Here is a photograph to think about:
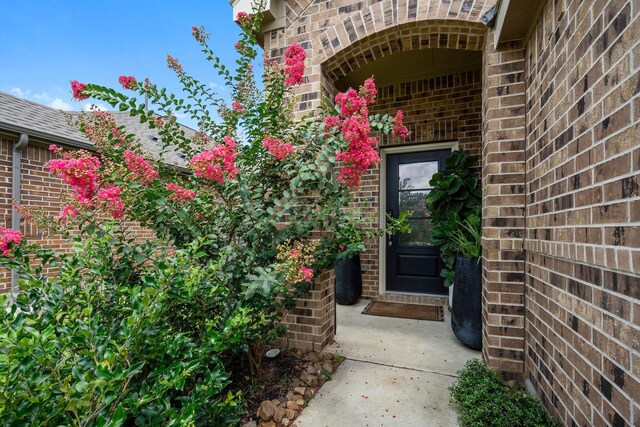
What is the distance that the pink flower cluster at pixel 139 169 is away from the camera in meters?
1.87

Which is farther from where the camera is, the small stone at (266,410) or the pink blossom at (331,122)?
the pink blossom at (331,122)

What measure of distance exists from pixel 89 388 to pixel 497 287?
2248 millimetres

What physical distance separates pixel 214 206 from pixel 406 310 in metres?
2.74

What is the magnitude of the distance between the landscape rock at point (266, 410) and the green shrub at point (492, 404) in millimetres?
1054

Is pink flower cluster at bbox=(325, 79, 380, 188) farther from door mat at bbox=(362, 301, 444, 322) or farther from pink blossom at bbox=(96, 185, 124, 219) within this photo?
door mat at bbox=(362, 301, 444, 322)

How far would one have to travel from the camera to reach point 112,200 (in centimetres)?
170

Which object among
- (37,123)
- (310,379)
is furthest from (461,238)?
(37,123)

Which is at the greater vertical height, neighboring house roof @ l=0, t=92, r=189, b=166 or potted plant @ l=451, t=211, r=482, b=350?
neighboring house roof @ l=0, t=92, r=189, b=166

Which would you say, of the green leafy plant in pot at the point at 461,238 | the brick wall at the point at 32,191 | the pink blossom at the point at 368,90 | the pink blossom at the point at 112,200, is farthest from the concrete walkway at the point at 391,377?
the brick wall at the point at 32,191

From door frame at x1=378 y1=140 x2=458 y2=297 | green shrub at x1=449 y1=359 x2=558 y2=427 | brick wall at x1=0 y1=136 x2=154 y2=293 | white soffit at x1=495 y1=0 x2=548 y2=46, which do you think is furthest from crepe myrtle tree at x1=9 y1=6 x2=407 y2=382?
brick wall at x1=0 y1=136 x2=154 y2=293

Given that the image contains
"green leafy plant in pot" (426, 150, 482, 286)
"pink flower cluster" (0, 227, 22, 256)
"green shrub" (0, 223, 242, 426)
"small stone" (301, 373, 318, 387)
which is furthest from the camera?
"green leafy plant in pot" (426, 150, 482, 286)

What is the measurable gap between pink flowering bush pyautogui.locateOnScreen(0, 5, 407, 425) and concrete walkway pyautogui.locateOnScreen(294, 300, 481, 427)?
24.8 inches

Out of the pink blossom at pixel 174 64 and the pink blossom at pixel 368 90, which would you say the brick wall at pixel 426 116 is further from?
the pink blossom at pixel 174 64

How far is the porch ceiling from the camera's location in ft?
11.2
